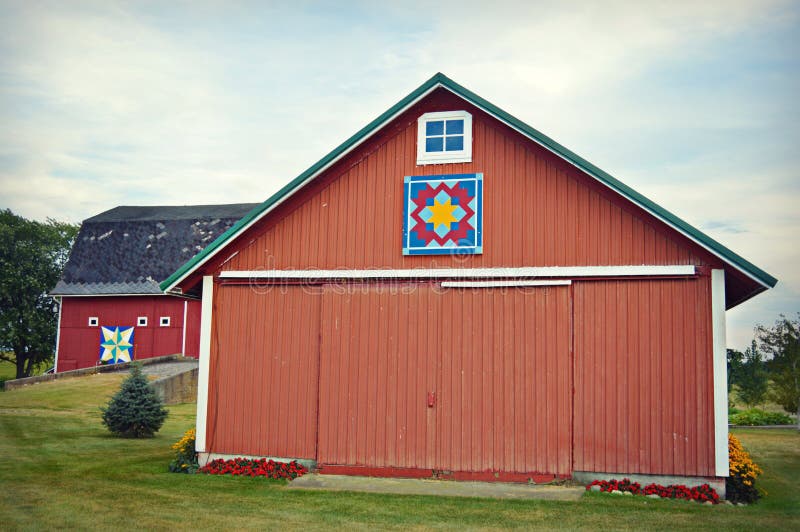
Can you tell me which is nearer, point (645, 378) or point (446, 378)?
point (645, 378)

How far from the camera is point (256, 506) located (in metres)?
11.6

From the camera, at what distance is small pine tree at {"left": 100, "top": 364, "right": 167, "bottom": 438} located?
64.4 ft

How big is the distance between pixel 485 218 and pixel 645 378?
150 inches

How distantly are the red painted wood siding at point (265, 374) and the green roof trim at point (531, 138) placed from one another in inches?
53.8

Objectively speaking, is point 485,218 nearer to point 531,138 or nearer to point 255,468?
point 531,138

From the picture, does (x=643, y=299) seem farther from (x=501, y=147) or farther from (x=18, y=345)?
(x=18, y=345)

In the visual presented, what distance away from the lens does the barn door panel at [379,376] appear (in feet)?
45.9

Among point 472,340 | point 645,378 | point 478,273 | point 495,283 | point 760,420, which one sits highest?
point 478,273

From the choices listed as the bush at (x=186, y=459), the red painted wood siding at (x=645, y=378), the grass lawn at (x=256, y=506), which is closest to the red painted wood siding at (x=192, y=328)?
the grass lawn at (x=256, y=506)

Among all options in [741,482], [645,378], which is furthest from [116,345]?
[741,482]

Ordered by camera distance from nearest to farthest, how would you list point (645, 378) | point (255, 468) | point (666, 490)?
point (666, 490), point (645, 378), point (255, 468)

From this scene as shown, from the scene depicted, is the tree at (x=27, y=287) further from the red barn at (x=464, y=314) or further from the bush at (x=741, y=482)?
the bush at (x=741, y=482)

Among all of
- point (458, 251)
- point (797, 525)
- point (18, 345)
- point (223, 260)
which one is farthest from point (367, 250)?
point (18, 345)

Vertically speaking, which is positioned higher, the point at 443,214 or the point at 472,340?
the point at 443,214
